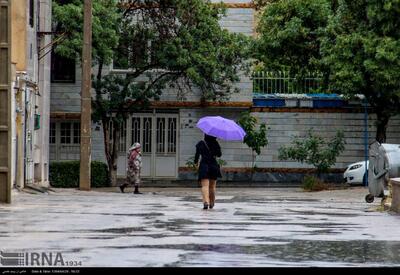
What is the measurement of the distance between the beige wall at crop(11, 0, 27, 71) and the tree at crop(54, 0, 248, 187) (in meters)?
13.0

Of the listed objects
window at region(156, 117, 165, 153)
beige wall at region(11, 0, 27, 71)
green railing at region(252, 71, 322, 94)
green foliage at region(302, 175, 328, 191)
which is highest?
beige wall at region(11, 0, 27, 71)

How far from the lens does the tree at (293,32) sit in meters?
43.4

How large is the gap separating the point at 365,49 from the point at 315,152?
6627mm

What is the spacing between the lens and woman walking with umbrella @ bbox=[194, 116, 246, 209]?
78.7ft

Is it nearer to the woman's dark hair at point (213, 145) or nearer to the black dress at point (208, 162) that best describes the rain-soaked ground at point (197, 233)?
the black dress at point (208, 162)

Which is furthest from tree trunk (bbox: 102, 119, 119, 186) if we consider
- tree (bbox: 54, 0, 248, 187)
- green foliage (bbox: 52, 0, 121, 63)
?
green foliage (bbox: 52, 0, 121, 63)

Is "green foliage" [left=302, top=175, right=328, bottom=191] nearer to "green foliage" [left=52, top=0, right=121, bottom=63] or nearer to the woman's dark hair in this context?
"green foliage" [left=52, top=0, right=121, bottom=63]

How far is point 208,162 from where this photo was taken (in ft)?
78.8

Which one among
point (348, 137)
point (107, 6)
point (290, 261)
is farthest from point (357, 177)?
point (290, 261)

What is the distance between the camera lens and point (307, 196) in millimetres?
35156

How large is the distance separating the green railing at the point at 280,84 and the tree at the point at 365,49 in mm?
6459

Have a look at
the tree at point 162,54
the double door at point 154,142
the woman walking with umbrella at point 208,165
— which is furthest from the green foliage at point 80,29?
the woman walking with umbrella at point 208,165

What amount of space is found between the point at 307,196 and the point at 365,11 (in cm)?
804
